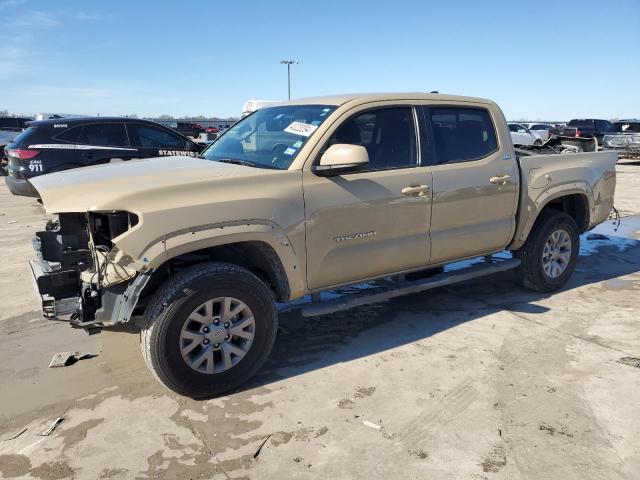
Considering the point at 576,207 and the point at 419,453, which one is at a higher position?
the point at 576,207

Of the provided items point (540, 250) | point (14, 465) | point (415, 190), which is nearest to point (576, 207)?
point (540, 250)

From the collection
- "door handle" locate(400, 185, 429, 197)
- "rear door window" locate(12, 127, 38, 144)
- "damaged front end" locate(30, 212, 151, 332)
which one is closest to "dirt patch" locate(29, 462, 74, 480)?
"damaged front end" locate(30, 212, 151, 332)

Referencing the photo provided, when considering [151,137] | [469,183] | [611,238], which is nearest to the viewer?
[469,183]

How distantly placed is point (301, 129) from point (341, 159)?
1.82 ft

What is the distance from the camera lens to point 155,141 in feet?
31.9

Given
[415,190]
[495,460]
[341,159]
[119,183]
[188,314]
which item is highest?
[341,159]

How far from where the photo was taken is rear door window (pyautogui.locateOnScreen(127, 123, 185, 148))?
9562 millimetres

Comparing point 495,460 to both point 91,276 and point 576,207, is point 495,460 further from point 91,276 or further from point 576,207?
point 576,207

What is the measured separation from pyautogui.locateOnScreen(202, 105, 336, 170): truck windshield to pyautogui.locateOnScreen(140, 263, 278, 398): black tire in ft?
2.90

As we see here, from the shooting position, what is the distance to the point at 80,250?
10.9ft

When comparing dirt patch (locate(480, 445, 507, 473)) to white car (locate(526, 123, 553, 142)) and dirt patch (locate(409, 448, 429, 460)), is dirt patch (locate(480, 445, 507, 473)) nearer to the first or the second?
dirt patch (locate(409, 448, 429, 460))

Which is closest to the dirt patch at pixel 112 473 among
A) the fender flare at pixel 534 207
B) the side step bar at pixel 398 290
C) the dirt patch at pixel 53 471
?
the dirt patch at pixel 53 471

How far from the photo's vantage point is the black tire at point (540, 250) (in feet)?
16.9

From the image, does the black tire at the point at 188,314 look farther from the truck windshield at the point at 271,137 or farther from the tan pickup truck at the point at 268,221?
the truck windshield at the point at 271,137
